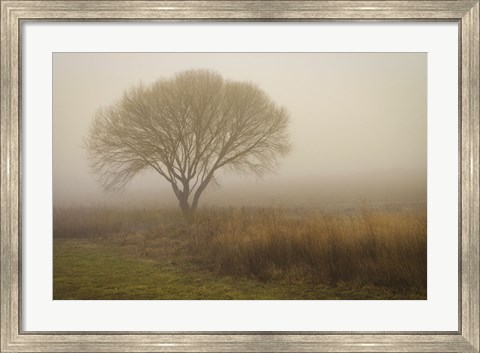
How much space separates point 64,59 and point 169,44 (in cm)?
83

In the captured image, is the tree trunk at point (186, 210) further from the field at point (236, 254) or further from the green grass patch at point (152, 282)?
the green grass patch at point (152, 282)

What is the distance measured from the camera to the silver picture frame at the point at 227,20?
281 centimetres

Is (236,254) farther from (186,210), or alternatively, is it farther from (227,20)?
(227,20)

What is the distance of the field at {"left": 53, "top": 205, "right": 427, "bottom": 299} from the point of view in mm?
2955

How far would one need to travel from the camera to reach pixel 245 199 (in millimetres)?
2963

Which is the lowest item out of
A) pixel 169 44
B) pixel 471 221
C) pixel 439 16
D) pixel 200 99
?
pixel 471 221

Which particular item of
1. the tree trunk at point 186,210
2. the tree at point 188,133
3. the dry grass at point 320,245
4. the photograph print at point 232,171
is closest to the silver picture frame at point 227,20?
the photograph print at point 232,171

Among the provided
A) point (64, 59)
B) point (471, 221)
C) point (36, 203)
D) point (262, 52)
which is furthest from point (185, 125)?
point (471, 221)

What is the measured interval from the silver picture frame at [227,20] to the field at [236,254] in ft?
0.95

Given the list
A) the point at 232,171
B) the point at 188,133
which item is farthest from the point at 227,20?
the point at 232,171

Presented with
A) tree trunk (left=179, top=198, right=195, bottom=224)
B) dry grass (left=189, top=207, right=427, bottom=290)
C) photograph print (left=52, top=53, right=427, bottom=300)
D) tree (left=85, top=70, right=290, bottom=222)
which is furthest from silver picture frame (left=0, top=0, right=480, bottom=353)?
tree trunk (left=179, top=198, right=195, bottom=224)

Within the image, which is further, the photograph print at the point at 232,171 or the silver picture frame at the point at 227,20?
the photograph print at the point at 232,171

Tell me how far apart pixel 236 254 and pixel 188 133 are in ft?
3.38

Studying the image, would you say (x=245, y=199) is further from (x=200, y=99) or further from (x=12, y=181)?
(x=12, y=181)
